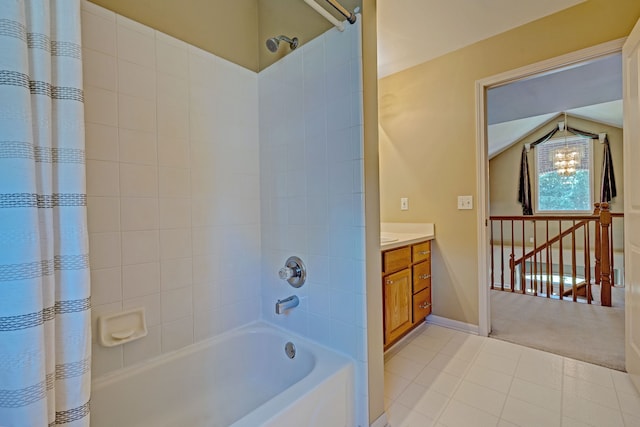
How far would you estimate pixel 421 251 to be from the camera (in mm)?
2371

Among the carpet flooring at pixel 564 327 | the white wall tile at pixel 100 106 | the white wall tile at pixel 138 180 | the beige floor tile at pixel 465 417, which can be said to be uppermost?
the white wall tile at pixel 100 106

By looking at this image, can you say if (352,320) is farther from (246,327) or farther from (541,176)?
(541,176)

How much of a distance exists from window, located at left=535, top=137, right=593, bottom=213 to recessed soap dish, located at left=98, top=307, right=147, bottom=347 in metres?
7.15

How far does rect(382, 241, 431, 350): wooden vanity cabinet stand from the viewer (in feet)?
6.26

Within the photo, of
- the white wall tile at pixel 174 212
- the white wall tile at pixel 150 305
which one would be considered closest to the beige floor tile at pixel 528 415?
the white wall tile at pixel 150 305

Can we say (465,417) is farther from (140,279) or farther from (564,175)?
(564,175)

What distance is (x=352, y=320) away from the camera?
1258 millimetres

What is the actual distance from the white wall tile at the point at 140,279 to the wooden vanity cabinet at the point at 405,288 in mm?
1299

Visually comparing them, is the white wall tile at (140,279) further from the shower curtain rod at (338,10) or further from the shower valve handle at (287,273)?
the shower curtain rod at (338,10)

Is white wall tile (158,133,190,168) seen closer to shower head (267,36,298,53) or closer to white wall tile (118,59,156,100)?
white wall tile (118,59,156,100)

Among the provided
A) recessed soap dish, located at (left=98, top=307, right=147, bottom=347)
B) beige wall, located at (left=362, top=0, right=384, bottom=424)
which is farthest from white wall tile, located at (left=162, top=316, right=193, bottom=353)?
beige wall, located at (left=362, top=0, right=384, bottom=424)

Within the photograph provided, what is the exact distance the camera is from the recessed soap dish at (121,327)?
1.15 metres

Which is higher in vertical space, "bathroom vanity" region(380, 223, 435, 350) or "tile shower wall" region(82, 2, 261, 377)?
"tile shower wall" region(82, 2, 261, 377)

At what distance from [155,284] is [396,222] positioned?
2.14 m
